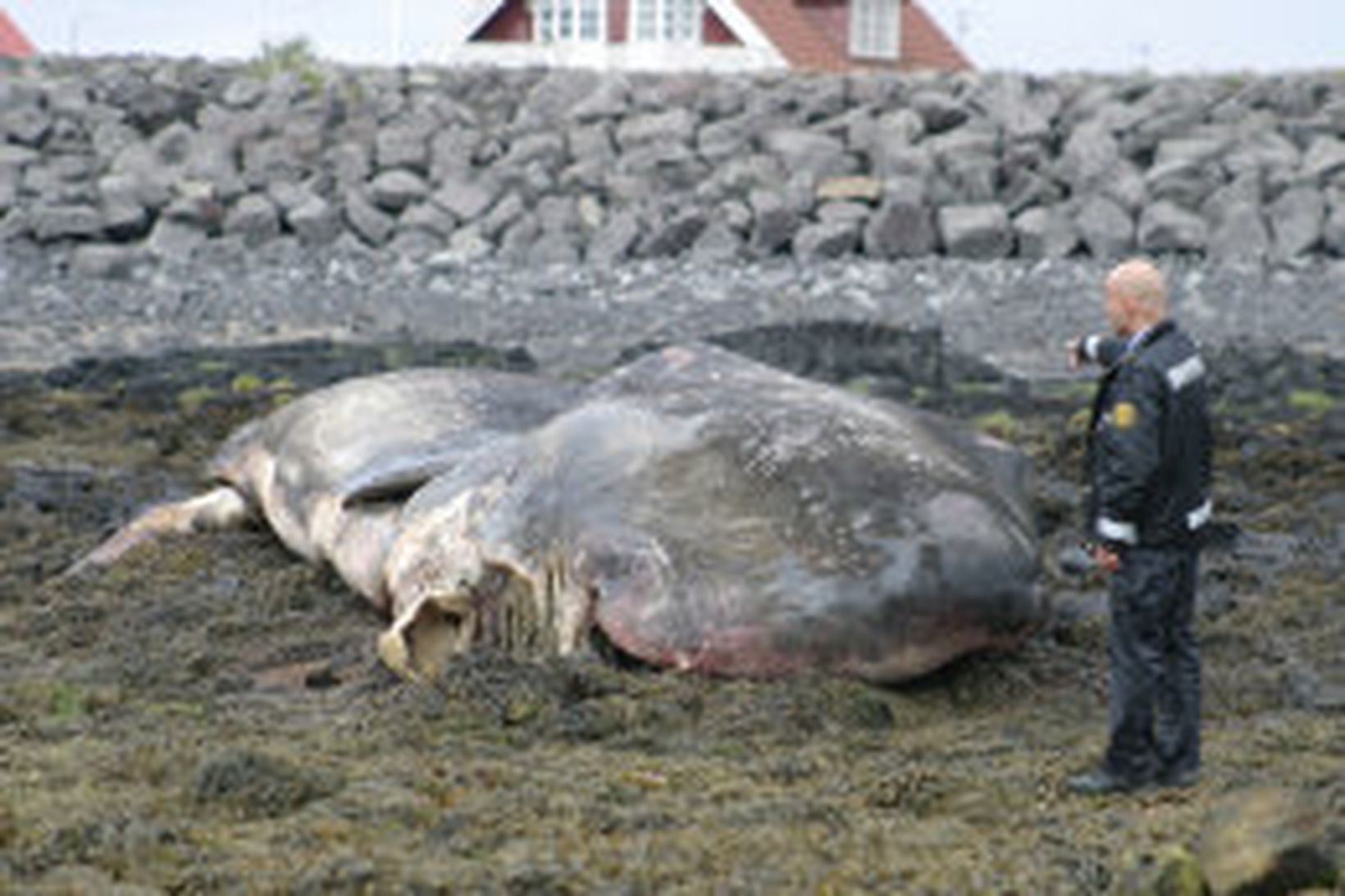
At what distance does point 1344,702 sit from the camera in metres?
6.94

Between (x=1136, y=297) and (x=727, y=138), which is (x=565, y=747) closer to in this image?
(x=1136, y=297)

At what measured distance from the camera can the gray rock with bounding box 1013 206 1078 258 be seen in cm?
2502

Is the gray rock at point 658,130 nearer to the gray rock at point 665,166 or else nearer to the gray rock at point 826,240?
the gray rock at point 665,166

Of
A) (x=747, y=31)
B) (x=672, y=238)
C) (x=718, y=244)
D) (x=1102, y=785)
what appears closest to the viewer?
(x=1102, y=785)

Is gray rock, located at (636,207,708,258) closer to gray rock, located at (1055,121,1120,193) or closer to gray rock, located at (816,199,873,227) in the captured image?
gray rock, located at (816,199,873,227)

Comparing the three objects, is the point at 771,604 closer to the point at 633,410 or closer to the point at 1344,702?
the point at 633,410

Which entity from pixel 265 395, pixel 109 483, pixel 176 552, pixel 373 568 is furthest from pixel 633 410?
pixel 265 395

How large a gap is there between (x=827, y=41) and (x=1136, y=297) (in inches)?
1407

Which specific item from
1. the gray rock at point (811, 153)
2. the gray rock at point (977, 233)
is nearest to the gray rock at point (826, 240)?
the gray rock at point (977, 233)

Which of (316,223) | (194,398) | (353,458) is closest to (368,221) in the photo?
(316,223)

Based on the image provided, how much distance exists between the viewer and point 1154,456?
579 centimetres

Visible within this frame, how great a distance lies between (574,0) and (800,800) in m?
36.4

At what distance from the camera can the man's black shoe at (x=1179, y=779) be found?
5.80 m

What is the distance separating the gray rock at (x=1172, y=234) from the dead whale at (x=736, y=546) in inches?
687
